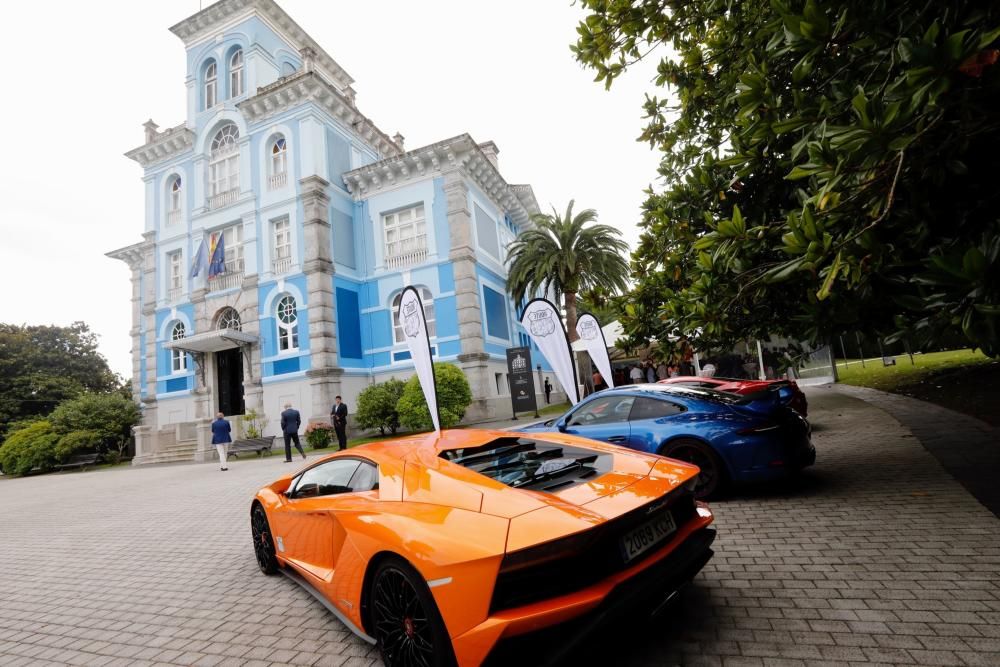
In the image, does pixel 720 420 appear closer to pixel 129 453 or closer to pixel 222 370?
pixel 222 370

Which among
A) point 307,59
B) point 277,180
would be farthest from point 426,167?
point 307,59

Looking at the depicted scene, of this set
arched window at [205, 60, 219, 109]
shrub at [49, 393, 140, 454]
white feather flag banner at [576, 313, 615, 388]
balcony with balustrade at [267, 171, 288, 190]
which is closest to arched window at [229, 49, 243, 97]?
arched window at [205, 60, 219, 109]

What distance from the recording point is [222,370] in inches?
949

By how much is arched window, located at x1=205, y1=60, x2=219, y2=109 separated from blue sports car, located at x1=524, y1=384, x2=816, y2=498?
A: 94.3 ft

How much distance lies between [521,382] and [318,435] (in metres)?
8.03

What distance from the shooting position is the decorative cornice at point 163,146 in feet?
83.6

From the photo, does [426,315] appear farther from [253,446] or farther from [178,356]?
[178,356]

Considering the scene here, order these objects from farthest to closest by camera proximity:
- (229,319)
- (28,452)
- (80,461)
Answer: (229,319)
(80,461)
(28,452)

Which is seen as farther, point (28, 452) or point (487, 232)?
point (487, 232)

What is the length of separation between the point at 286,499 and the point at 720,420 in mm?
4388

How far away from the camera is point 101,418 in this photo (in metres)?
23.4

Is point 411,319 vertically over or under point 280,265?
under

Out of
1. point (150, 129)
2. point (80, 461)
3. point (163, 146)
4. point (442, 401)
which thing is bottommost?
point (80, 461)

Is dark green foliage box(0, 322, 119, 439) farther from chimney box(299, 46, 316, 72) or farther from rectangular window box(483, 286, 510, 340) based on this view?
rectangular window box(483, 286, 510, 340)
